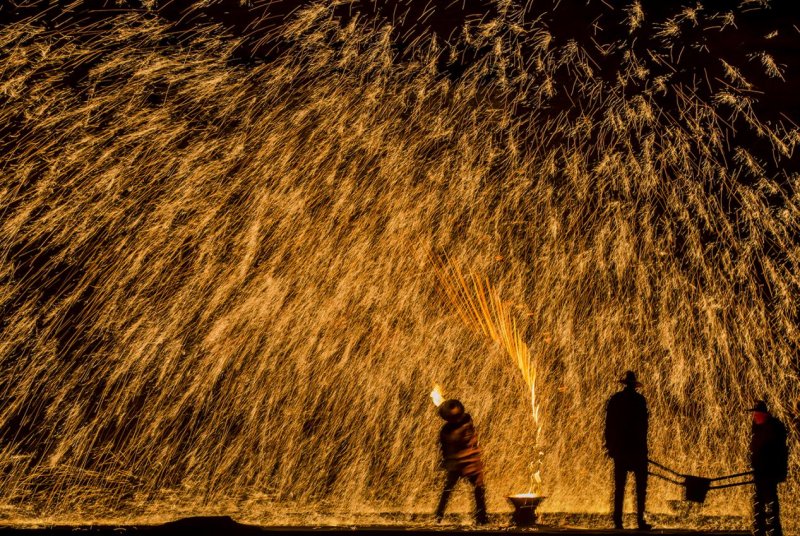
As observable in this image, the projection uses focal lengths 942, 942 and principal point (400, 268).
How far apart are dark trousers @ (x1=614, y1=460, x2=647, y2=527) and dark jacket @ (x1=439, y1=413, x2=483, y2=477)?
141 cm

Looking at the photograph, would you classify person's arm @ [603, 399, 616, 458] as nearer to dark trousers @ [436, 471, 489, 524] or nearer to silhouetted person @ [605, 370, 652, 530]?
silhouetted person @ [605, 370, 652, 530]

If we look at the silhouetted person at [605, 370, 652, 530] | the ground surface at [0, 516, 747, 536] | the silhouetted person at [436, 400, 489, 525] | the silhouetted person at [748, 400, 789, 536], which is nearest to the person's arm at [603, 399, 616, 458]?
the silhouetted person at [605, 370, 652, 530]

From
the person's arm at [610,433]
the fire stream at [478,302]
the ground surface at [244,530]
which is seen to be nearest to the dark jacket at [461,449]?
the ground surface at [244,530]

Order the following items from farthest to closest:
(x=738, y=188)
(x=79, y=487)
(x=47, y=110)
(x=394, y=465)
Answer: (x=394, y=465), (x=79, y=487), (x=738, y=188), (x=47, y=110)

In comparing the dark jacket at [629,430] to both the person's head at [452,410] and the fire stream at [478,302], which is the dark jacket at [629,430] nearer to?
the person's head at [452,410]

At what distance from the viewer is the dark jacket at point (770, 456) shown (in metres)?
9.62

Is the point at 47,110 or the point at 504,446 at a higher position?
the point at 47,110

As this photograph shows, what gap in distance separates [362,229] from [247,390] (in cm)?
355

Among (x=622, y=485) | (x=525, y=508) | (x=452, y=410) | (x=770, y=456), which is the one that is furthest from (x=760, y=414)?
(x=452, y=410)

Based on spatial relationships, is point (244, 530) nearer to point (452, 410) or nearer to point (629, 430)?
point (452, 410)

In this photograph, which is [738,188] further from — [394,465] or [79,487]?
[79,487]

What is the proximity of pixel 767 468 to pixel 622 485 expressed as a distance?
57.8 inches

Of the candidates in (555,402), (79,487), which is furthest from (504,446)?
(79,487)

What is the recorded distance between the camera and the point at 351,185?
41.7 feet
